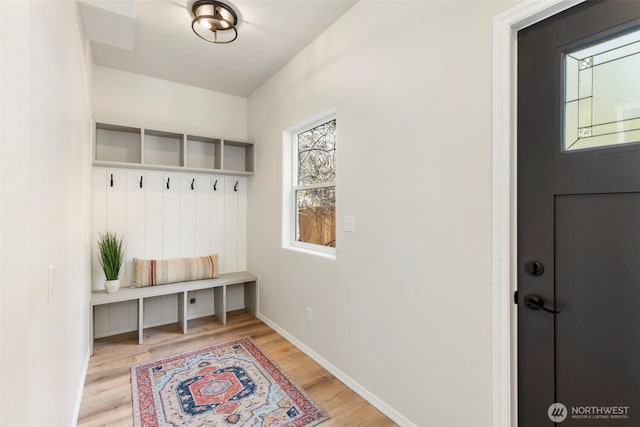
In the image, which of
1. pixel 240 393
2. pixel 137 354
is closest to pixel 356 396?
pixel 240 393

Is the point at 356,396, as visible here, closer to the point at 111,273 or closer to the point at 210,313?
the point at 210,313

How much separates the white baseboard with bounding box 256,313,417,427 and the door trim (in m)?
0.65

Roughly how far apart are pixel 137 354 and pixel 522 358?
2921 millimetres

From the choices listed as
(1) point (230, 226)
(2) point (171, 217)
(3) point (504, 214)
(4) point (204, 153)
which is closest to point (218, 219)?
(1) point (230, 226)

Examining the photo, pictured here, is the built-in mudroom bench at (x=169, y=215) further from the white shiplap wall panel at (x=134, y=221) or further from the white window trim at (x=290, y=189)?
the white window trim at (x=290, y=189)

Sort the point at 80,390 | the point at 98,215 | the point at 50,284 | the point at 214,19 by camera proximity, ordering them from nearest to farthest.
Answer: the point at 50,284 < the point at 80,390 < the point at 214,19 < the point at 98,215

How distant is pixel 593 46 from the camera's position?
1.15 metres

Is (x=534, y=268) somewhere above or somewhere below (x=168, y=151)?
below

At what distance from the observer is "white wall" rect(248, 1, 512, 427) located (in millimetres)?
1434

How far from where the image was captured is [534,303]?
4.16 ft

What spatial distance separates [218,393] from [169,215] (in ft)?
6.72

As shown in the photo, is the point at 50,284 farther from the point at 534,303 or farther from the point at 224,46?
the point at 224,46

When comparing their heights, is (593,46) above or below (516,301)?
above

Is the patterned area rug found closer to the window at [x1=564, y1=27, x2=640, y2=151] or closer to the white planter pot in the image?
the white planter pot
